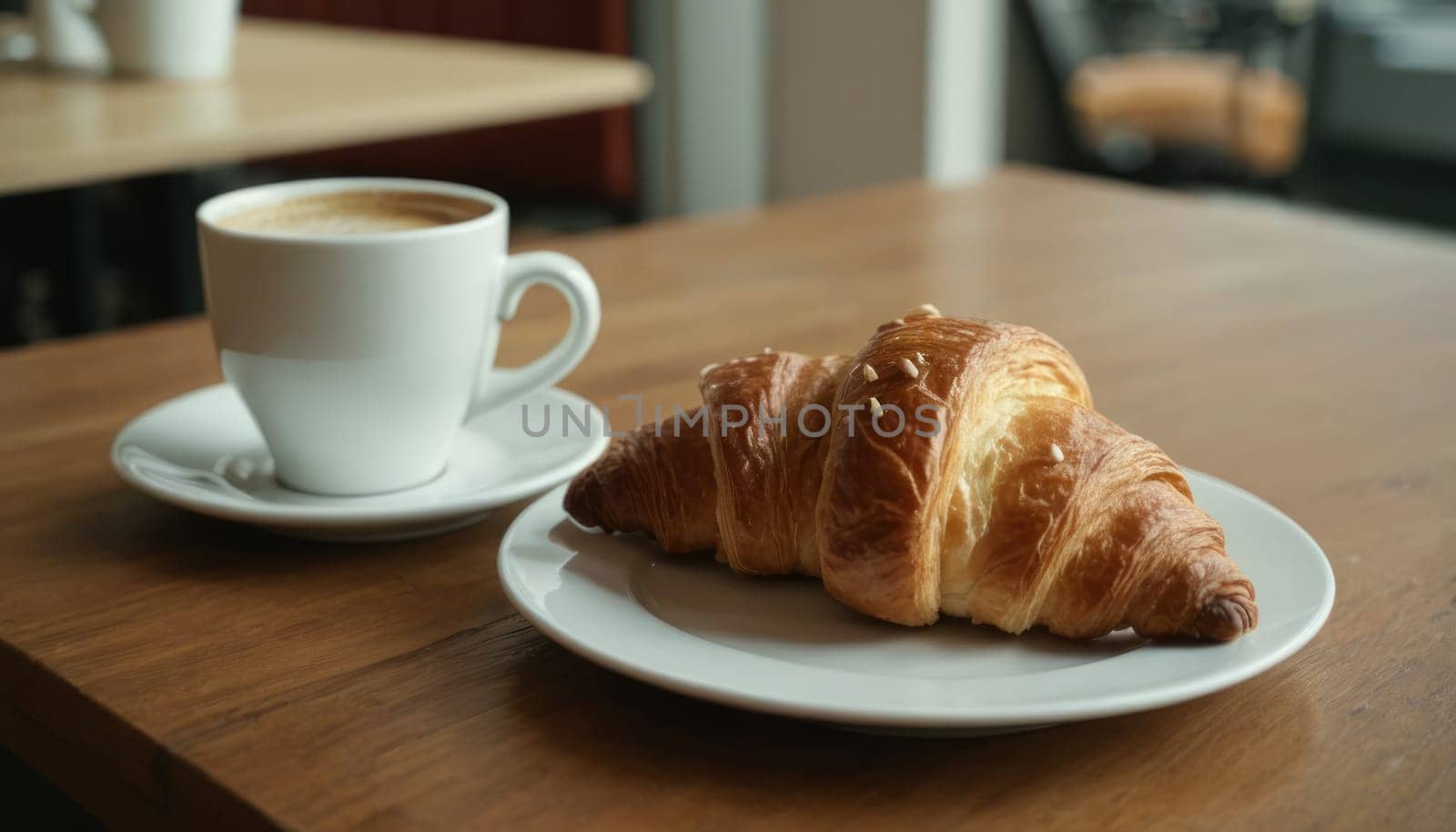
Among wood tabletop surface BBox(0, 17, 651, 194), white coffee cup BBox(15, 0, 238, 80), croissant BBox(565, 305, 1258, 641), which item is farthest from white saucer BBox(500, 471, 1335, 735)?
white coffee cup BBox(15, 0, 238, 80)

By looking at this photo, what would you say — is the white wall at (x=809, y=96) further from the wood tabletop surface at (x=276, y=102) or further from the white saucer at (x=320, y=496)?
the white saucer at (x=320, y=496)

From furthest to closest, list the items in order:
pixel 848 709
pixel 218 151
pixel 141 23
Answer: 1. pixel 141 23
2. pixel 218 151
3. pixel 848 709

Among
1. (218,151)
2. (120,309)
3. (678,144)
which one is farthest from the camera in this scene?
(678,144)

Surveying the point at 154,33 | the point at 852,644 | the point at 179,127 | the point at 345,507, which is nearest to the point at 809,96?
the point at 154,33

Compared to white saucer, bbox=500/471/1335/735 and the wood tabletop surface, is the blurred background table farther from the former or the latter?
white saucer, bbox=500/471/1335/735

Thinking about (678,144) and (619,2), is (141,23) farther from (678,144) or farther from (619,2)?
(678,144)

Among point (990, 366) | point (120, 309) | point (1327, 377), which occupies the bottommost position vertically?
point (120, 309)

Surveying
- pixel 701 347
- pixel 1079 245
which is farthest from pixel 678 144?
pixel 701 347
